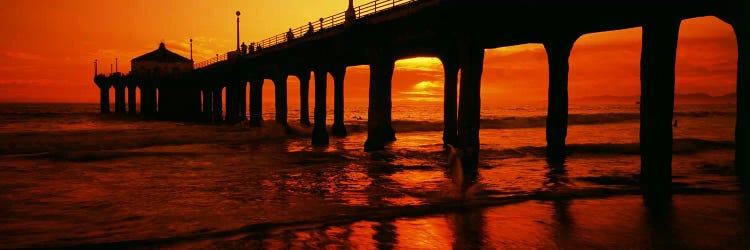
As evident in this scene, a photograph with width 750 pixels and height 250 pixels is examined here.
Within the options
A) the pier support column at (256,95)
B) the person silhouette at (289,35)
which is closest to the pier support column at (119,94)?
the pier support column at (256,95)

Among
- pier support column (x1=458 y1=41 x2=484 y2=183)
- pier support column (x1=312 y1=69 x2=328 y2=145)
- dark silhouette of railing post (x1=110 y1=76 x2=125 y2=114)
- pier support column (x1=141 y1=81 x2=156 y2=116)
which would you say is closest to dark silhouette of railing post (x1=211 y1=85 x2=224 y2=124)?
pier support column (x1=141 y1=81 x2=156 y2=116)

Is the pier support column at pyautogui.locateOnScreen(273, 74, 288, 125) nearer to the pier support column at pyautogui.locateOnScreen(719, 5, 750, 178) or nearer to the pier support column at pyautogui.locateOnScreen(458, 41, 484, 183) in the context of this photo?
the pier support column at pyautogui.locateOnScreen(458, 41, 484, 183)

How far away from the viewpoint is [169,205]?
13727 millimetres

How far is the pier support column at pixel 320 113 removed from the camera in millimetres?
34531

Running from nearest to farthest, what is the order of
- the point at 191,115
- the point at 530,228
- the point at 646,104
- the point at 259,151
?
the point at 530,228 → the point at 646,104 → the point at 259,151 → the point at 191,115

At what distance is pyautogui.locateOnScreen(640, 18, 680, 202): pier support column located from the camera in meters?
13.9

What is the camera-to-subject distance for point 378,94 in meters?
26.9

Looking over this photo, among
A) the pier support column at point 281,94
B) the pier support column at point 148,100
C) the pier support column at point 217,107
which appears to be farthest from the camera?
the pier support column at point 148,100

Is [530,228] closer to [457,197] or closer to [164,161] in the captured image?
[457,197]

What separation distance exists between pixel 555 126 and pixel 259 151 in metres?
17.0

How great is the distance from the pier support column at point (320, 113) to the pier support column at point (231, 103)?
2690cm

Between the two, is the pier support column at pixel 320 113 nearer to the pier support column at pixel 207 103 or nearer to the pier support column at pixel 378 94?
the pier support column at pixel 378 94

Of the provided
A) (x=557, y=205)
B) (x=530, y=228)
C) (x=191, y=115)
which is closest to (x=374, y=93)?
(x=557, y=205)

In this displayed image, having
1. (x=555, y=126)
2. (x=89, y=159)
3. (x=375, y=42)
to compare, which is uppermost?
(x=375, y=42)
